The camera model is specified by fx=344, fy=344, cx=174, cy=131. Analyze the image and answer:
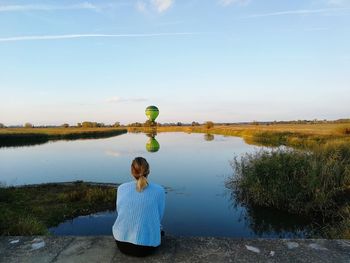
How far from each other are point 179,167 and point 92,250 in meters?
17.3

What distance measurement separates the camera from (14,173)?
66.4ft

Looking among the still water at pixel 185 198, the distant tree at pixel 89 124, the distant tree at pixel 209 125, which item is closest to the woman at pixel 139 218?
the still water at pixel 185 198

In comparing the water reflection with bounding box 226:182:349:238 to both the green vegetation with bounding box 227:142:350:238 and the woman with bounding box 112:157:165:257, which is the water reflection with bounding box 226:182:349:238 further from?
the woman with bounding box 112:157:165:257

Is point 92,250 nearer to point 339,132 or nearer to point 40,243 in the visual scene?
point 40,243

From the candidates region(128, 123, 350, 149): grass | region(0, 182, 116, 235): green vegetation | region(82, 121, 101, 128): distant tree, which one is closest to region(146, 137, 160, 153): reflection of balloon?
region(128, 123, 350, 149): grass

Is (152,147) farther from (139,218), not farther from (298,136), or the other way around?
(139,218)

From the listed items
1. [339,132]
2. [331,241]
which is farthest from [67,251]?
[339,132]

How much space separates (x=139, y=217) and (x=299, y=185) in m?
8.10

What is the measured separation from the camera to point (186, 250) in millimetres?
3873

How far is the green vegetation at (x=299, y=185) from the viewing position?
33.0 feet

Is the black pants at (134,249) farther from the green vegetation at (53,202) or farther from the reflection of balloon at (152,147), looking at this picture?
the reflection of balloon at (152,147)

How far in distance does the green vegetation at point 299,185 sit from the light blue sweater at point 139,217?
693cm

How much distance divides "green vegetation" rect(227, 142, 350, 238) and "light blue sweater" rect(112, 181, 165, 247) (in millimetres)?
6932

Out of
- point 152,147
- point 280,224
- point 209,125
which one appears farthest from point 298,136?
point 209,125
